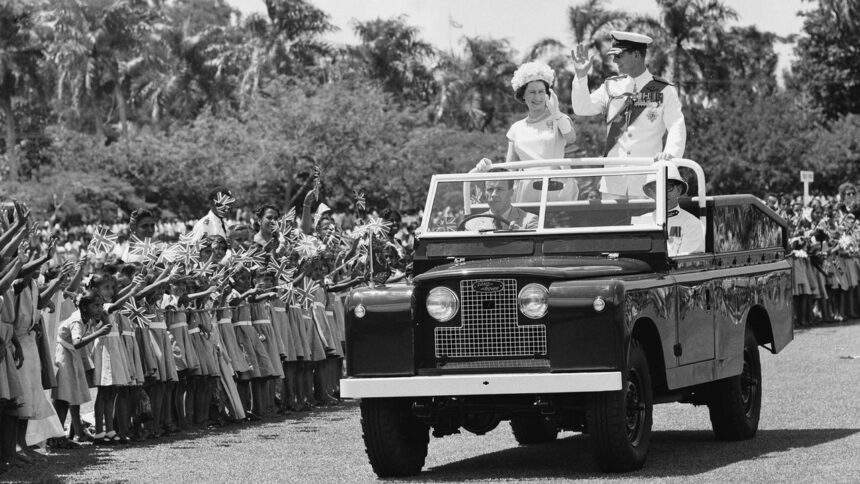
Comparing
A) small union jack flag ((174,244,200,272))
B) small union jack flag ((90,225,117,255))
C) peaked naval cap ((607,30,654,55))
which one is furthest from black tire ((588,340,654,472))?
small union jack flag ((90,225,117,255))

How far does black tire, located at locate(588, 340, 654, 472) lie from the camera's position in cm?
1032

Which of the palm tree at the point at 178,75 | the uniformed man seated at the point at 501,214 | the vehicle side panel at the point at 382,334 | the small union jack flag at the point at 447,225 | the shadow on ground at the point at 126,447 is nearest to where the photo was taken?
the vehicle side panel at the point at 382,334

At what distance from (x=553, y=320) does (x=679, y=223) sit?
8.11ft

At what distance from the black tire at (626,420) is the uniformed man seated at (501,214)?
1.51 m

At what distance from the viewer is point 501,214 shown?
39.7ft

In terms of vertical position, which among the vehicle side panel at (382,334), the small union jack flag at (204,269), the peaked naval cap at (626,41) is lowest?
the vehicle side panel at (382,334)

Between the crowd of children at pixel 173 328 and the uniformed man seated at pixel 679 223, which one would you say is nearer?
the uniformed man seated at pixel 679 223

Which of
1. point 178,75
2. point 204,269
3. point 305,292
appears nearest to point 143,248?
point 204,269

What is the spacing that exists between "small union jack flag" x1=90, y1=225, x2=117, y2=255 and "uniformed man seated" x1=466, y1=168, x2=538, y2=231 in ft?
12.0

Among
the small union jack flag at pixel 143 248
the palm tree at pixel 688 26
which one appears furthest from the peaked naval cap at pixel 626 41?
the palm tree at pixel 688 26

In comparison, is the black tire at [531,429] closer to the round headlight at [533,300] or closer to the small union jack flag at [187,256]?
the round headlight at [533,300]

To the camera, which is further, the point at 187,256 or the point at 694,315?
the point at 187,256

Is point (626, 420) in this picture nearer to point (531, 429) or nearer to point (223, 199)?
point (531, 429)

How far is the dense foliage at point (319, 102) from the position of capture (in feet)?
183
